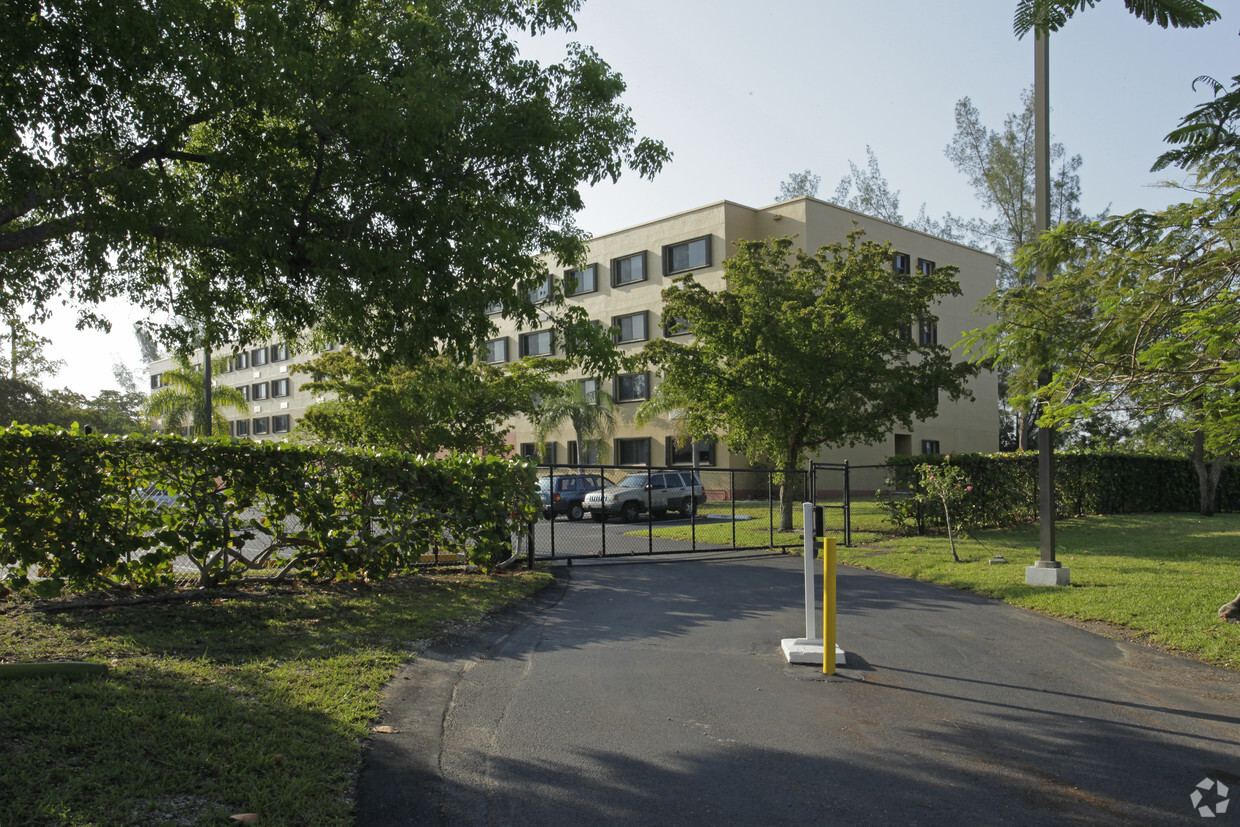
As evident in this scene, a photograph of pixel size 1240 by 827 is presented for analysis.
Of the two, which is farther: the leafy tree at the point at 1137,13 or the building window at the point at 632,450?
the building window at the point at 632,450

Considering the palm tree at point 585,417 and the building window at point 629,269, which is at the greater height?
the building window at point 629,269

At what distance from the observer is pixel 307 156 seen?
24.9 feet

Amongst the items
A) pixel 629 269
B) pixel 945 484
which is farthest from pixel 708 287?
pixel 945 484

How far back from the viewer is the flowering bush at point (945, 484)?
53.5 feet

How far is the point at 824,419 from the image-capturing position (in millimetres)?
20781

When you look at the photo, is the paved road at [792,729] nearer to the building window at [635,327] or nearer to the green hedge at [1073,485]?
the green hedge at [1073,485]

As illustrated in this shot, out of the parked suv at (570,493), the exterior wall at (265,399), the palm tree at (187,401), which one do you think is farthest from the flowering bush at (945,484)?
the exterior wall at (265,399)

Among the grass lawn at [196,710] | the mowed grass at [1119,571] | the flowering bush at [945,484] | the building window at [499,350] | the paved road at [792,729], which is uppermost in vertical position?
the building window at [499,350]

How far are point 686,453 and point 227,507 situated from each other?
1146 inches

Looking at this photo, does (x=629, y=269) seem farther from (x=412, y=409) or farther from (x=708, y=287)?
(x=412, y=409)

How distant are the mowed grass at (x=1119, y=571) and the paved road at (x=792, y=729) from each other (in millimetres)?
817

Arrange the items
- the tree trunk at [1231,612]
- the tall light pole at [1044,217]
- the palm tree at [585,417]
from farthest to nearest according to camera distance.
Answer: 1. the palm tree at [585,417]
2. the tall light pole at [1044,217]
3. the tree trunk at [1231,612]

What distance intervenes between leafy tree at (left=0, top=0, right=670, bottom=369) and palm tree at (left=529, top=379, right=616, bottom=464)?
27.0 meters

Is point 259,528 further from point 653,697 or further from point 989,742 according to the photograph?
point 989,742
